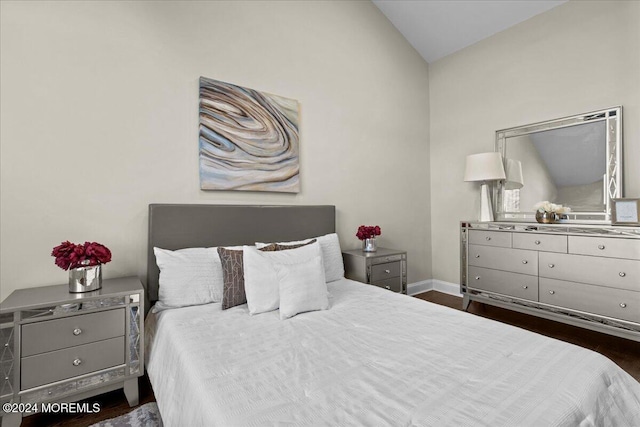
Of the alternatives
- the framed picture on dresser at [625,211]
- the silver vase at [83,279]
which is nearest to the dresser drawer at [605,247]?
the framed picture on dresser at [625,211]

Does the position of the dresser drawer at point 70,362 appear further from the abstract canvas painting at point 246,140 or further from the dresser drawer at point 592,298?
the dresser drawer at point 592,298

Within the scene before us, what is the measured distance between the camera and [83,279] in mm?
1827

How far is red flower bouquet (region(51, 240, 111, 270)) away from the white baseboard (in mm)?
3378

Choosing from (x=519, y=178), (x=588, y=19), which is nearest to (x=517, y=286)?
(x=519, y=178)

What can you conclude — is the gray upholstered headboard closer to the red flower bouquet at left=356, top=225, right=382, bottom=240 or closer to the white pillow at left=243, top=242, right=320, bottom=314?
the red flower bouquet at left=356, top=225, right=382, bottom=240

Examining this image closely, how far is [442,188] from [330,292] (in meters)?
2.63

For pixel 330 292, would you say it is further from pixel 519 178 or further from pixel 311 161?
pixel 519 178

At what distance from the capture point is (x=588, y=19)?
9.84ft

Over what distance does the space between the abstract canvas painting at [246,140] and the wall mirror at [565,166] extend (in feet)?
8.01

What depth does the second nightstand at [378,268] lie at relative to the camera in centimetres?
303

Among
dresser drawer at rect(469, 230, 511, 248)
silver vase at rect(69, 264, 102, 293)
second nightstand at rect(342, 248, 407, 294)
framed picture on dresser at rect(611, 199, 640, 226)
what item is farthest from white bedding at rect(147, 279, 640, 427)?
framed picture on dresser at rect(611, 199, 640, 226)

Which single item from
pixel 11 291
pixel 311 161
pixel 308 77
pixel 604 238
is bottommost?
pixel 11 291

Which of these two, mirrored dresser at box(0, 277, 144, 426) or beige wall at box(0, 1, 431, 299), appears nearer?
mirrored dresser at box(0, 277, 144, 426)

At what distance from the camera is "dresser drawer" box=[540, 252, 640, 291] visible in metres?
2.40
